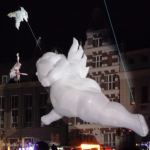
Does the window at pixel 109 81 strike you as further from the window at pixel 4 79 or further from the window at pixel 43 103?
the window at pixel 4 79

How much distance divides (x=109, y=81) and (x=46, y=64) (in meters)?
15.5

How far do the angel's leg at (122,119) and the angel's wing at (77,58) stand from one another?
1.45ft

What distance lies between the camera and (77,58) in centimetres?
467

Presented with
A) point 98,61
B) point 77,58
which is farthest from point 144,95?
point 77,58

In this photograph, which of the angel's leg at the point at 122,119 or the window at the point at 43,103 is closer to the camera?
the angel's leg at the point at 122,119

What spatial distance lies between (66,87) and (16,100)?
18.9 metres

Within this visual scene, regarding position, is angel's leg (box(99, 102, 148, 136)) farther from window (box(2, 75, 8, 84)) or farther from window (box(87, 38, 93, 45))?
window (box(2, 75, 8, 84))

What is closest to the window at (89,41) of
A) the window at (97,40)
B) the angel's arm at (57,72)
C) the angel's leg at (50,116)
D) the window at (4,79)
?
the window at (97,40)

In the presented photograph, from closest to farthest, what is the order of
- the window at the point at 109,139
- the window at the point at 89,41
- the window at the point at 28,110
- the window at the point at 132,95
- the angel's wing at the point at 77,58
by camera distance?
the angel's wing at the point at 77,58, the window at the point at 132,95, the window at the point at 109,139, the window at the point at 89,41, the window at the point at 28,110

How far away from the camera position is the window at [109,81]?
19859 millimetres

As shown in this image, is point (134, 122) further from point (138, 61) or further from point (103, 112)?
point (138, 61)

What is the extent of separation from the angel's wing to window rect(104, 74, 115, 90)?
597 inches

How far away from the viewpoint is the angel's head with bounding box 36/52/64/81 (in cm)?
471

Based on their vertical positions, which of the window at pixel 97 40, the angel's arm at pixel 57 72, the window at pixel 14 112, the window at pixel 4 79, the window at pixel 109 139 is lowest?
the window at pixel 109 139
